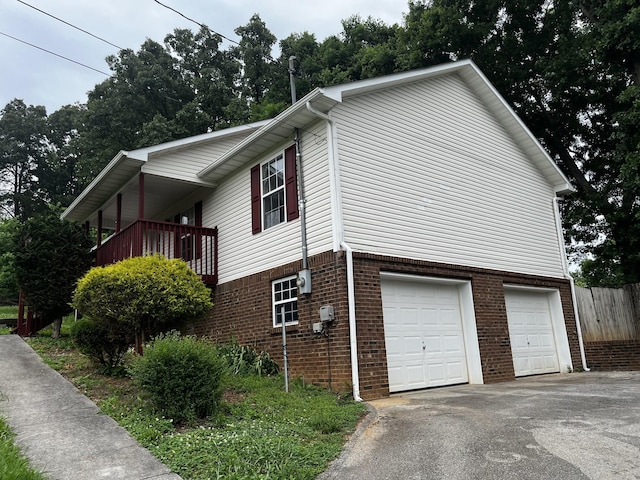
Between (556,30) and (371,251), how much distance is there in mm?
14749

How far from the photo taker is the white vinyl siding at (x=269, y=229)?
905 centimetres

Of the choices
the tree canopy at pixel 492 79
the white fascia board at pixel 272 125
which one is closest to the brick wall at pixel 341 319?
the white fascia board at pixel 272 125

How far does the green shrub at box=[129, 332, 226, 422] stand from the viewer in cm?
592

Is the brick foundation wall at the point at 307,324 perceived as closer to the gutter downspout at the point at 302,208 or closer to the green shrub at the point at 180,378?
the gutter downspout at the point at 302,208

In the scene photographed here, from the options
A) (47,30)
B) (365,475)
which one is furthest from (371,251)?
(47,30)

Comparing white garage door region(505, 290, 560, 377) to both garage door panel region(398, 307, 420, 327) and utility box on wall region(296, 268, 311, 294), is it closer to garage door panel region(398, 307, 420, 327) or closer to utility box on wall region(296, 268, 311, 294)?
garage door panel region(398, 307, 420, 327)

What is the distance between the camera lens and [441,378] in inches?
388

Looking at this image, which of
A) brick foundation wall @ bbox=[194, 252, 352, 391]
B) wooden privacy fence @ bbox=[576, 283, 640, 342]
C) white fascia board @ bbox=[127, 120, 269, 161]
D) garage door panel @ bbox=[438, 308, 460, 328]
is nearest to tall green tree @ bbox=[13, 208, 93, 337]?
white fascia board @ bbox=[127, 120, 269, 161]

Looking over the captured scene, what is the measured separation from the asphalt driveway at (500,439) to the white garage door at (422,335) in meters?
1.48

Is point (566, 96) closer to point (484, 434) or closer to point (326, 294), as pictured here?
point (326, 294)

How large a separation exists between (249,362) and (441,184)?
5707 millimetres

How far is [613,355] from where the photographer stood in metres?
12.7

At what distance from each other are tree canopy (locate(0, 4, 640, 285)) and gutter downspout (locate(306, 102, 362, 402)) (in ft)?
31.2

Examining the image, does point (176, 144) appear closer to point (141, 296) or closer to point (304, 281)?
point (141, 296)
